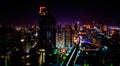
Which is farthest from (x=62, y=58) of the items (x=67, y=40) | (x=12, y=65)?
(x=67, y=40)

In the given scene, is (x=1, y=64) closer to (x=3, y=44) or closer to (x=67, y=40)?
(x=3, y=44)

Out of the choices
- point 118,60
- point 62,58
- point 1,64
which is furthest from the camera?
point 62,58

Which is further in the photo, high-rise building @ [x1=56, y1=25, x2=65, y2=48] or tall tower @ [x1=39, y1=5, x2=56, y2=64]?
high-rise building @ [x1=56, y1=25, x2=65, y2=48]

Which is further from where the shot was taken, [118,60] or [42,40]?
[42,40]

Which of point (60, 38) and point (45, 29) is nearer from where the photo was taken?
point (45, 29)

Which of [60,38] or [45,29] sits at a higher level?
[45,29]

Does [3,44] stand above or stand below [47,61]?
above

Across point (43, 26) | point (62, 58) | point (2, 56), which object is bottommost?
point (62, 58)

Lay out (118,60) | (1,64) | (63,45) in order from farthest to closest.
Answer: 1. (63,45)
2. (118,60)
3. (1,64)

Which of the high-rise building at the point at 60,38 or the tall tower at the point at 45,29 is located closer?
the tall tower at the point at 45,29
